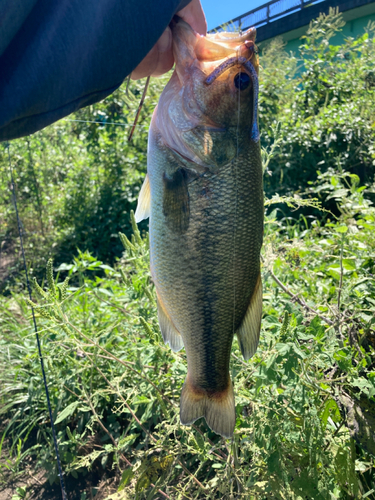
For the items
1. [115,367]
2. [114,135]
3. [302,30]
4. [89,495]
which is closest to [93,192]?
[114,135]

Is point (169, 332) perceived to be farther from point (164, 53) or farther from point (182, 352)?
point (164, 53)

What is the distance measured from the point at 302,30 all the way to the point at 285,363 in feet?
43.0

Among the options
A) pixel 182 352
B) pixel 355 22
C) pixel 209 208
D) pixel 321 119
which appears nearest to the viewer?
pixel 209 208

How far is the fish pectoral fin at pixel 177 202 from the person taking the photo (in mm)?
1253

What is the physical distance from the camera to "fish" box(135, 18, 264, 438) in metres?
1.25

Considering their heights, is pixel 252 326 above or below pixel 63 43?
below

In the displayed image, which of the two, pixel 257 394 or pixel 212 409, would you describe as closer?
pixel 212 409

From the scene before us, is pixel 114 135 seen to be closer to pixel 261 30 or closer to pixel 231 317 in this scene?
pixel 231 317

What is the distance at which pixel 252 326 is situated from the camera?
1.32 metres

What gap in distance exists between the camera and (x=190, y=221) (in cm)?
125

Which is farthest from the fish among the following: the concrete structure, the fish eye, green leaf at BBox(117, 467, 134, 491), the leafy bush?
the concrete structure

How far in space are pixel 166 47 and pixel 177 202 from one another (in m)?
0.55

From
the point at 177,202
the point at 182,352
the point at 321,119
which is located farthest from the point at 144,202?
the point at 321,119

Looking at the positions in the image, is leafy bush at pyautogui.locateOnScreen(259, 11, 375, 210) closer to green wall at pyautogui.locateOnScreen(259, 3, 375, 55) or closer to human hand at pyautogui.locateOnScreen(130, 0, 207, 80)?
human hand at pyautogui.locateOnScreen(130, 0, 207, 80)
